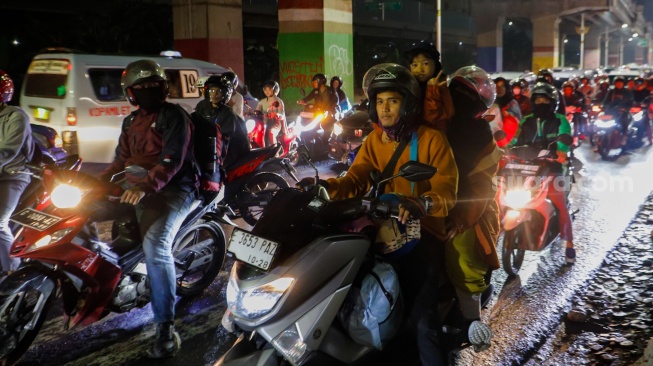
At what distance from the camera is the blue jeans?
13.9 feet

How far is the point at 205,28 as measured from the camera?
18766mm

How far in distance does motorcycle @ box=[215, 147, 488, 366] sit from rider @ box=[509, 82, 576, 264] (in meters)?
3.61

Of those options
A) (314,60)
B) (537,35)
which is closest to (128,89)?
(314,60)

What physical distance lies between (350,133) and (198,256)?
10.8 ft

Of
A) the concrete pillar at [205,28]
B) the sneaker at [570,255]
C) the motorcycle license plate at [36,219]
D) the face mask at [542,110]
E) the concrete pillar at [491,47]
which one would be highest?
the concrete pillar at [491,47]

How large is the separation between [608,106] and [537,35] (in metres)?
39.2

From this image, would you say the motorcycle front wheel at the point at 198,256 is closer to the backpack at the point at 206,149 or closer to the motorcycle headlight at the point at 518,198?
the backpack at the point at 206,149

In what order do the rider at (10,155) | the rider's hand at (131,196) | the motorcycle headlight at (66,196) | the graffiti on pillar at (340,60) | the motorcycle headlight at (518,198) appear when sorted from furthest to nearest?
the graffiti on pillar at (340,60) < the motorcycle headlight at (518,198) < the rider at (10,155) < the motorcycle headlight at (66,196) < the rider's hand at (131,196)

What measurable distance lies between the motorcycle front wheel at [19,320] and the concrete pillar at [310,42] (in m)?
16.6

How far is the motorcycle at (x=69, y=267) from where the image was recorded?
398cm

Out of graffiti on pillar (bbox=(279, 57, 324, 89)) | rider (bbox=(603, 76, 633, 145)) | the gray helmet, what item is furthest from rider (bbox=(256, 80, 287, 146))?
graffiti on pillar (bbox=(279, 57, 324, 89))

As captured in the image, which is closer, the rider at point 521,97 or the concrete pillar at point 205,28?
the rider at point 521,97

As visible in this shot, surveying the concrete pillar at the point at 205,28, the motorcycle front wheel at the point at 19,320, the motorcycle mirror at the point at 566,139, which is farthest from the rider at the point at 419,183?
the concrete pillar at the point at 205,28

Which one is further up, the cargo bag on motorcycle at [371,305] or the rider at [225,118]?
the rider at [225,118]
